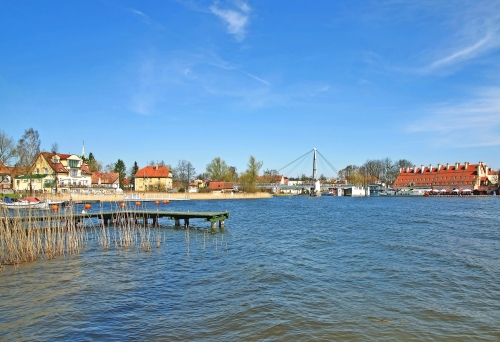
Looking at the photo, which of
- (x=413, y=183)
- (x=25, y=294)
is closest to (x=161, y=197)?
(x=25, y=294)

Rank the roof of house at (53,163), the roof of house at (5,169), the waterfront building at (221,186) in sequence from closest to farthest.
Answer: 1. the roof of house at (5,169)
2. the roof of house at (53,163)
3. the waterfront building at (221,186)

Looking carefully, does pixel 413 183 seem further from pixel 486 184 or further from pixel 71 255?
pixel 71 255

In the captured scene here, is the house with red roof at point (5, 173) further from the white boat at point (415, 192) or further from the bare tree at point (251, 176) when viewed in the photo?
the white boat at point (415, 192)

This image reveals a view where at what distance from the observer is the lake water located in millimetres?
9586

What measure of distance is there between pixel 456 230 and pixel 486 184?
110 metres

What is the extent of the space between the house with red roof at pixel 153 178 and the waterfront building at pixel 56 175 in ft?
67.7

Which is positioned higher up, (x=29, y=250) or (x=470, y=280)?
(x=29, y=250)

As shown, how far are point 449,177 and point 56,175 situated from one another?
119313 mm

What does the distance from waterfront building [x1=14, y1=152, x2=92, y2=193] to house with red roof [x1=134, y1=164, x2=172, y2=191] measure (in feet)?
67.7

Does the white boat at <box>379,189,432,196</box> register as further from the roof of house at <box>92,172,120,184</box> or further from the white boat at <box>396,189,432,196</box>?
the roof of house at <box>92,172,120,184</box>

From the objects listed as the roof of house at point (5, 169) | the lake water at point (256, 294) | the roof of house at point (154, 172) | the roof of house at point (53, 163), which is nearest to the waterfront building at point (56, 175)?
the roof of house at point (53, 163)

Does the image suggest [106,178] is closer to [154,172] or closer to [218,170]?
[154,172]

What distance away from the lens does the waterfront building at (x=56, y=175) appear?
7912 centimetres

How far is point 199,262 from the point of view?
17.8 metres
